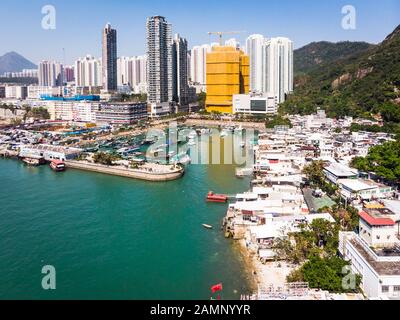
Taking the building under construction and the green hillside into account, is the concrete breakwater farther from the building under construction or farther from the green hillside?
the building under construction

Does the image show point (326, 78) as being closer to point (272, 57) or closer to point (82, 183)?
point (272, 57)

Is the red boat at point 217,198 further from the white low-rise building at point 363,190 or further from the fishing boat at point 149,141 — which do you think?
Result: the fishing boat at point 149,141

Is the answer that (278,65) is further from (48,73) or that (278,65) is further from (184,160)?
(48,73)

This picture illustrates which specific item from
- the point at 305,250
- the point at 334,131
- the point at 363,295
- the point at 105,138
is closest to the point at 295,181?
Result: the point at 305,250

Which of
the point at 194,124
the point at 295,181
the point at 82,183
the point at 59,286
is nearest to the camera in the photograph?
the point at 59,286

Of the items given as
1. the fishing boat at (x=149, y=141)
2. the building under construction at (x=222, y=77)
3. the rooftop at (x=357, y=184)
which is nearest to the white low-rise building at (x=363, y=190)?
the rooftop at (x=357, y=184)

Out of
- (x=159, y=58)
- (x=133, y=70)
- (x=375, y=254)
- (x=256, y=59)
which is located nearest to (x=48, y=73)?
(x=133, y=70)
